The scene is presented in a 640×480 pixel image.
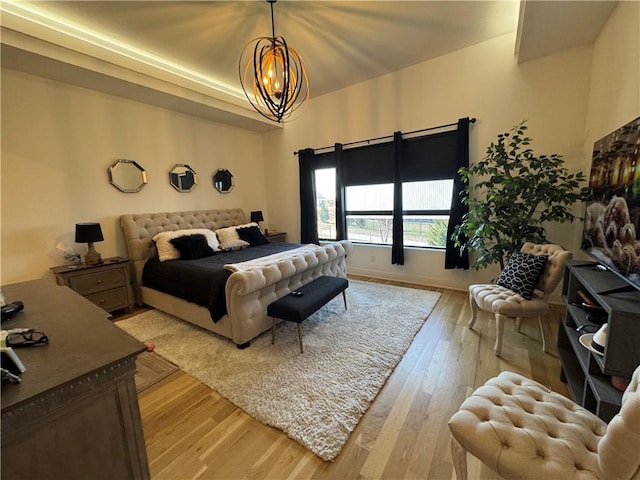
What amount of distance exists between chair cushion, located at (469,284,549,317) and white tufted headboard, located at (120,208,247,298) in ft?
13.1

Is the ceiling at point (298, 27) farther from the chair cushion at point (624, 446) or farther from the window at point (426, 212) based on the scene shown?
the chair cushion at point (624, 446)

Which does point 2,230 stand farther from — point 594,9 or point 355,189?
point 594,9

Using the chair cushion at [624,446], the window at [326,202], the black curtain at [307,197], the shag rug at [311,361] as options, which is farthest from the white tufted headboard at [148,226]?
the chair cushion at [624,446]

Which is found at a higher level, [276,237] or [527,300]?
[276,237]

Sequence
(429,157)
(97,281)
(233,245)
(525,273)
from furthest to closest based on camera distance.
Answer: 1. (233,245)
2. (429,157)
3. (97,281)
4. (525,273)

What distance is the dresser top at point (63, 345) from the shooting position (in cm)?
76

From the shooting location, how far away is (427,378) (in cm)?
202

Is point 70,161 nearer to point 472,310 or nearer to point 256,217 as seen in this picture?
point 256,217

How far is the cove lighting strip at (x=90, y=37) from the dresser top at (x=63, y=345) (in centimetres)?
279

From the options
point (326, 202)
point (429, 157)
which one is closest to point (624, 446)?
point (429, 157)

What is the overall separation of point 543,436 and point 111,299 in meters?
4.03

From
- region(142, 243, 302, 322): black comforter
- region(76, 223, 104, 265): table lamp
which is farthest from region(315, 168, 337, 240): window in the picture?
region(76, 223, 104, 265): table lamp

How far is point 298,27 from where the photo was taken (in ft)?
9.39

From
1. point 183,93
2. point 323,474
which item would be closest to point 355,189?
point 183,93
